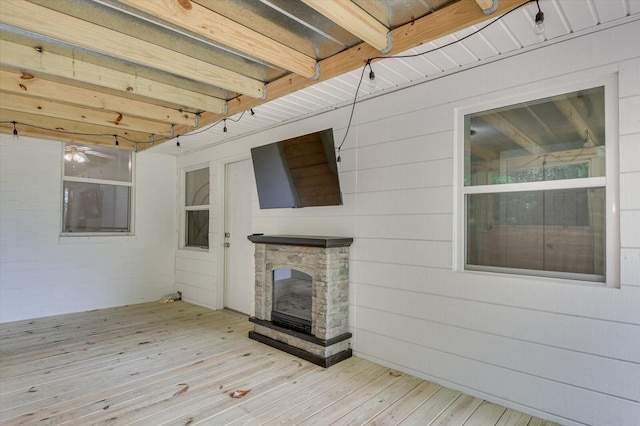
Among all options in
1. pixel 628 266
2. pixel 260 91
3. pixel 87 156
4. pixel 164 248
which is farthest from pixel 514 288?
pixel 87 156

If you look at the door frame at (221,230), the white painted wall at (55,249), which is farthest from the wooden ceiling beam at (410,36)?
the white painted wall at (55,249)

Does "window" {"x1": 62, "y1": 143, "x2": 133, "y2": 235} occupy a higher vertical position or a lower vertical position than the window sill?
higher

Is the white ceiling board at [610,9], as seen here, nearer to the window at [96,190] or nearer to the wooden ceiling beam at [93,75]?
the wooden ceiling beam at [93,75]

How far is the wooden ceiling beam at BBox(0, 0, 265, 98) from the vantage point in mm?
2080

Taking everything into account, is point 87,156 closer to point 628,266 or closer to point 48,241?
point 48,241

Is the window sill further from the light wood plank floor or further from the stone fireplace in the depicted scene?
the stone fireplace

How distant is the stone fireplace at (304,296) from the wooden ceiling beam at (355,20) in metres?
1.67

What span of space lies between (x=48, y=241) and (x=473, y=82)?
549cm

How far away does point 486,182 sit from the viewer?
8.71ft

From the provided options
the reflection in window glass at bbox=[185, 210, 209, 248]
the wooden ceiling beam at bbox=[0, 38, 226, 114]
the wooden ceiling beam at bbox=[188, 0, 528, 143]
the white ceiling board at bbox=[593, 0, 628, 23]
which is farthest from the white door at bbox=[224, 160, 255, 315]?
the white ceiling board at bbox=[593, 0, 628, 23]

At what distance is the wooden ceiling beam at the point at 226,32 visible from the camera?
1.95 meters

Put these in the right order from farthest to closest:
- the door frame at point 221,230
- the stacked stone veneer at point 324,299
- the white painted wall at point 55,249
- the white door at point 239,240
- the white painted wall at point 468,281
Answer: the door frame at point 221,230
the white door at point 239,240
the white painted wall at point 55,249
the stacked stone veneer at point 324,299
the white painted wall at point 468,281

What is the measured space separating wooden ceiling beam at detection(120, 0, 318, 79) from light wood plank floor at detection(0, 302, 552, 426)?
243cm

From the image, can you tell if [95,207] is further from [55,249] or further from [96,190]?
[55,249]
